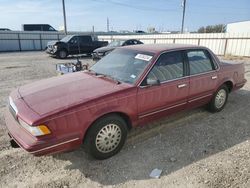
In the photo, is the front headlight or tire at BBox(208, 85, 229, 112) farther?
tire at BBox(208, 85, 229, 112)

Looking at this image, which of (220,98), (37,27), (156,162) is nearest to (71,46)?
(220,98)

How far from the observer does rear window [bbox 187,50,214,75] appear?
4.21 m

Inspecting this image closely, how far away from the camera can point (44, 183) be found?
2801 mm

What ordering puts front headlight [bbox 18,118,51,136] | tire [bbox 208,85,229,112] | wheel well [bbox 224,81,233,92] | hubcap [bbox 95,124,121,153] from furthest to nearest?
1. wheel well [bbox 224,81,233,92]
2. tire [bbox 208,85,229,112]
3. hubcap [bbox 95,124,121,153]
4. front headlight [bbox 18,118,51,136]

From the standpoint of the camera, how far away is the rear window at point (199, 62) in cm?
421

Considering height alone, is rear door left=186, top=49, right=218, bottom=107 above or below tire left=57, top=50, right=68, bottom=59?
above

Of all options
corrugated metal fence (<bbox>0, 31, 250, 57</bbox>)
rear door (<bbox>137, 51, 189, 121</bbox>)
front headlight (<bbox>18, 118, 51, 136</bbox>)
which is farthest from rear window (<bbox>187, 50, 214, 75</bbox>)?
corrugated metal fence (<bbox>0, 31, 250, 57</bbox>)

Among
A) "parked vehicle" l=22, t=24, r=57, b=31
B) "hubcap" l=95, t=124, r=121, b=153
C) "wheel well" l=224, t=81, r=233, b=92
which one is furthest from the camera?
"parked vehicle" l=22, t=24, r=57, b=31

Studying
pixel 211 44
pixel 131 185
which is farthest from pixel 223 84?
pixel 211 44

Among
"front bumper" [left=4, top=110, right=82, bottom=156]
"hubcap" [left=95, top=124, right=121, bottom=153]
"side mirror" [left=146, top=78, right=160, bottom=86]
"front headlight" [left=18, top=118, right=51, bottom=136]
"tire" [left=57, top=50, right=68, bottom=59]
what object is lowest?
"tire" [left=57, top=50, right=68, bottom=59]

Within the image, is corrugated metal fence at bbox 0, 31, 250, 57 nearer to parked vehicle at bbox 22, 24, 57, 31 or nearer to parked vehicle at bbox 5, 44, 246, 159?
parked vehicle at bbox 22, 24, 57, 31

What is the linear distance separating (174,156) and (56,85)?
83.8 inches

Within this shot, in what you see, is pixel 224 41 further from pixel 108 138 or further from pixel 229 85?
pixel 108 138

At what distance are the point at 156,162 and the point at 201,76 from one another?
2001 millimetres
